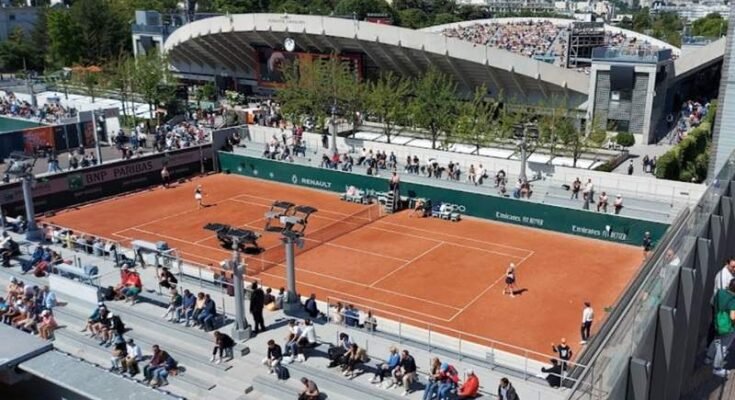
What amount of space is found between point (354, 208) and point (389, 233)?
4.55 meters

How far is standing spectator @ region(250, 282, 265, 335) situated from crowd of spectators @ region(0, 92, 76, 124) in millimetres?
41103

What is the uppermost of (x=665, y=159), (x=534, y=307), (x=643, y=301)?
(x=643, y=301)

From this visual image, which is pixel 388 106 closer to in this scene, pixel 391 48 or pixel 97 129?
pixel 391 48

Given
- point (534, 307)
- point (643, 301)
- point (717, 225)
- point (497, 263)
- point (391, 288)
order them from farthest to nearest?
1. point (497, 263)
2. point (391, 288)
3. point (534, 307)
4. point (717, 225)
5. point (643, 301)

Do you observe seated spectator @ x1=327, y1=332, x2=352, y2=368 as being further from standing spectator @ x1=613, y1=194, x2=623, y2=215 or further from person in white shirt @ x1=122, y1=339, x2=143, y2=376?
standing spectator @ x1=613, y1=194, x2=623, y2=215

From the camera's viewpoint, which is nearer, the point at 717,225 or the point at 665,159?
the point at 717,225

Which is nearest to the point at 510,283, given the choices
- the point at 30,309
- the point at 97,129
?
the point at 30,309

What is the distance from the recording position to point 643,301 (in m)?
10.8

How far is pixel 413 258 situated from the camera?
2945 centimetres

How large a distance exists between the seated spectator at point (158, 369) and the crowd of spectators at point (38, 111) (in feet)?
138

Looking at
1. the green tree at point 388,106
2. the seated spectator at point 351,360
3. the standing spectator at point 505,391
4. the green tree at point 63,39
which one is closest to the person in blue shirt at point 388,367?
the seated spectator at point 351,360

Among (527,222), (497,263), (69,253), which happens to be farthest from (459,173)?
(69,253)

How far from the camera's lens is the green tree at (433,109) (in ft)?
149

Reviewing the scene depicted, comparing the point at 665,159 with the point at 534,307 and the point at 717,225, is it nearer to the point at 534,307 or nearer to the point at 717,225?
the point at 534,307
